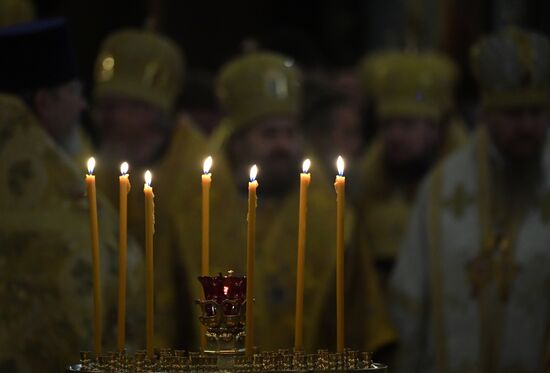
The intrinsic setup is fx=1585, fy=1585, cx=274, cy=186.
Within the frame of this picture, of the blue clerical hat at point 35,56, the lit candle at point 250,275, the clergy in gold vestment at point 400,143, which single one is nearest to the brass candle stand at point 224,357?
the lit candle at point 250,275

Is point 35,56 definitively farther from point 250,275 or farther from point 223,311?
point 250,275

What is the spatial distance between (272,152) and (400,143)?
1.85 m

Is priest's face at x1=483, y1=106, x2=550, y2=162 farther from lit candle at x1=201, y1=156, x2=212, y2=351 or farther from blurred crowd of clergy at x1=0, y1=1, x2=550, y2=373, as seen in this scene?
lit candle at x1=201, y1=156, x2=212, y2=351

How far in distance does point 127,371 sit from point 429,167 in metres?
6.65

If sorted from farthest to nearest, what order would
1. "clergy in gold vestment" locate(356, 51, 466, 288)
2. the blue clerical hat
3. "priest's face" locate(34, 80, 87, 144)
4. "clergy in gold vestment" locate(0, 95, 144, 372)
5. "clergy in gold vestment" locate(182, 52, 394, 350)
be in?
"clergy in gold vestment" locate(356, 51, 466, 288)
"clergy in gold vestment" locate(182, 52, 394, 350)
"priest's face" locate(34, 80, 87, 144)
the blue clerical hat
"clergy in gold vestment" locate(0, 95, 144, 372)

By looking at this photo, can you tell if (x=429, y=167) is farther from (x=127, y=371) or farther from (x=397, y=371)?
(x=127, y=371)

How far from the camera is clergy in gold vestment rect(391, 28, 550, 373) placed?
26.0 ft

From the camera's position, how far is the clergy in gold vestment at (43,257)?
548 centimetres

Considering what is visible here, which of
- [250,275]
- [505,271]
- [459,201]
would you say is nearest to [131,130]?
[459,201]

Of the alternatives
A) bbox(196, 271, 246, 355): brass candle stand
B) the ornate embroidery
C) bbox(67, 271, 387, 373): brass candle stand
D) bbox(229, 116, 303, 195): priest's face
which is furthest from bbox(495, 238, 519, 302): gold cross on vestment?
bbox(196, 271, 246, 355): brass candle stand

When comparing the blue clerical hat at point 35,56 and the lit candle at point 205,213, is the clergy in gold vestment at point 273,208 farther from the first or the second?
the lit candle at point 205,213

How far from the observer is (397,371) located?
805 centimetres

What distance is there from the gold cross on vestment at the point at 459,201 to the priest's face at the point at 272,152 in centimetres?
92

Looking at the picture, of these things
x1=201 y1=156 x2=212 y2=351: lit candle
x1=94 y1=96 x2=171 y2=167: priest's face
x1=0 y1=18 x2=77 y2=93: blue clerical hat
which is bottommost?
x1=201 y1=156 x2=212 y2=351: lit candle
